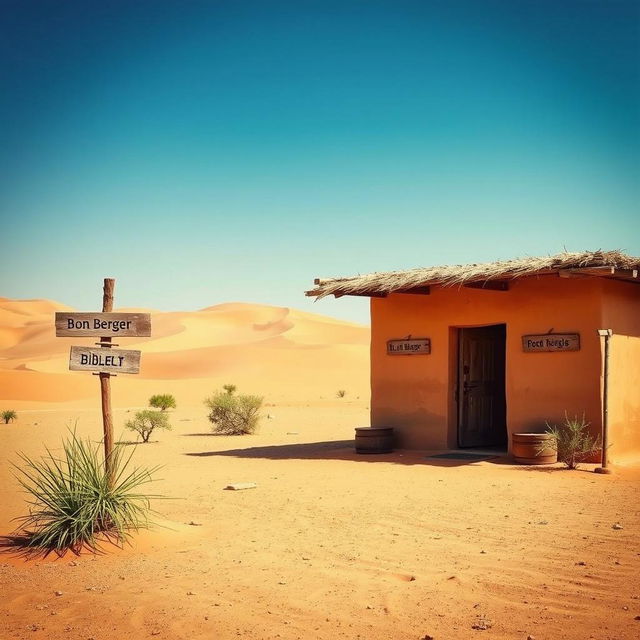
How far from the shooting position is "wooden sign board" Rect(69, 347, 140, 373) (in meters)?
7.51

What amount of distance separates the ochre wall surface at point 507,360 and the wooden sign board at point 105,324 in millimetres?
6788

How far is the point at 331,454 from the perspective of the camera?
1359cm

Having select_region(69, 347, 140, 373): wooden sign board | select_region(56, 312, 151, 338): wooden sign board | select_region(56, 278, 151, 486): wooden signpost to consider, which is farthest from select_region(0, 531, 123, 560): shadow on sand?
select_region(56, 312, 151, 338): wooden sign board

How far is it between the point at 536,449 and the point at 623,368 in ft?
6.79

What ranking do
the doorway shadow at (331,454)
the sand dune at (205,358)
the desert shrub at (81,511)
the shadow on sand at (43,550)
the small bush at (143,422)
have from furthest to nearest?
the sand dune at (205,358) → the small bush at (143,422) → the doorway shadow at (331,454) → the desert shrub at (81,511) → the shadow on sand at (43,550)

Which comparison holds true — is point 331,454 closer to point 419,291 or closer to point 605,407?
point 419,291

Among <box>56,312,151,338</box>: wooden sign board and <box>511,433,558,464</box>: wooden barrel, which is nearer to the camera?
<box>56,312,151,338</box>: wooden sign board

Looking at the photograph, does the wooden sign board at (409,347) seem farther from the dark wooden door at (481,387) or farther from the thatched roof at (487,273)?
the thatched roof at (487,273)

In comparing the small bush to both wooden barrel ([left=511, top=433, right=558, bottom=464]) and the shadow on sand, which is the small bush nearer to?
wooden barrel ([left=511, top=433, right=558, bottom=464])

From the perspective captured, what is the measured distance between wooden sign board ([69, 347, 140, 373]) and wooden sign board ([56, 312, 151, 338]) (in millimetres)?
167

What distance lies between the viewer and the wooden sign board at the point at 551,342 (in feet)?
38.1

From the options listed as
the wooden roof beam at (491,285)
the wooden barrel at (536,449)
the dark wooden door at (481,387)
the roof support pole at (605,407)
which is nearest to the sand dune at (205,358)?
the dark wooden door at (481,387)

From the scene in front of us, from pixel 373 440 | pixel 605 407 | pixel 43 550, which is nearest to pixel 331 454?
pixel 373 440

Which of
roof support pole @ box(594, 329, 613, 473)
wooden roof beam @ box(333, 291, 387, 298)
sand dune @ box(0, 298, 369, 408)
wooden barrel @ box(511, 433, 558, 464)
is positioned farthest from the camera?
sand dune @ box(0, 298, 369, 408)
